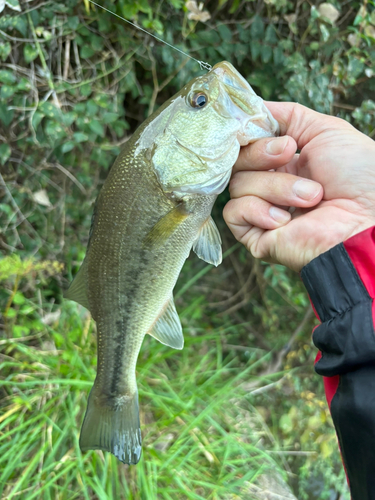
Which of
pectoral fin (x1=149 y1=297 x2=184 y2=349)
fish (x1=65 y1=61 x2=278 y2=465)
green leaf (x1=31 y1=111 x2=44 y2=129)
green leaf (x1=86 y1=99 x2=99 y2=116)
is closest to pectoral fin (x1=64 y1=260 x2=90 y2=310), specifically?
fish (x1=65 y1=61 x2=278 y2=465)

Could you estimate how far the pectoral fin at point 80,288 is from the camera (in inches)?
53.4

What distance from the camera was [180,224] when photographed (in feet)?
4.09

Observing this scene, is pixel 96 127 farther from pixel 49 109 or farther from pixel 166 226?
pixel 166 226

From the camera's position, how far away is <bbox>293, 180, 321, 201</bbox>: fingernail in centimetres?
122

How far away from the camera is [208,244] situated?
1323 mm

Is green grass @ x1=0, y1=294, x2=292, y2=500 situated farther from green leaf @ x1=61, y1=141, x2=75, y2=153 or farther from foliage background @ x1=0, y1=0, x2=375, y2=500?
green leaf @ x1=61, y1=141, x2=75, y2=153

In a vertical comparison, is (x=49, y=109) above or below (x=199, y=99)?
above

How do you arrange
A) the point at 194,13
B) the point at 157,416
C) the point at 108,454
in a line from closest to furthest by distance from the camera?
the point at 108,454
the point at 194,13
the point at 157,416

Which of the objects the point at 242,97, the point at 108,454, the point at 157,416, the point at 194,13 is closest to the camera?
the point at 242,97

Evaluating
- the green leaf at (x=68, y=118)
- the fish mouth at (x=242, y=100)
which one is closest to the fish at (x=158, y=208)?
the fish mouth at (x=242, y=100)

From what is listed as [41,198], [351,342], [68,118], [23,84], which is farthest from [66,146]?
[351,342]

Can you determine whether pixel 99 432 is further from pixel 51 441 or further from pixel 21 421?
pixel 21 421

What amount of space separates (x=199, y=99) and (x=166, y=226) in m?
0.43

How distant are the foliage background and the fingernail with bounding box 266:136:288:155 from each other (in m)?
1.11
